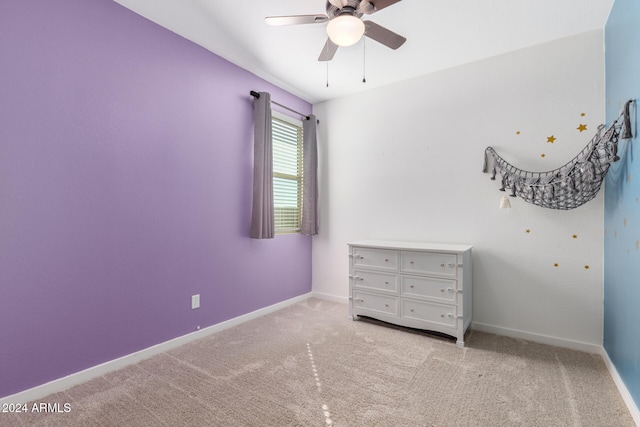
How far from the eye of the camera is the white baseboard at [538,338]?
2.25m

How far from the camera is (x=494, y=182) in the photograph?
264 centimetres

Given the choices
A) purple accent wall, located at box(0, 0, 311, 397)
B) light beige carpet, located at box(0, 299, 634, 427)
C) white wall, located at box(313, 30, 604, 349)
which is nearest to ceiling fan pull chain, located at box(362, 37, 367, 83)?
white wall, located at box(313, 30, 604, 349)

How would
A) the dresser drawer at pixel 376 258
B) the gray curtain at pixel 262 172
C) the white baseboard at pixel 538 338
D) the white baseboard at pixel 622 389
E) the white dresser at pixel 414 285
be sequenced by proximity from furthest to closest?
the gray curtain at pixel 262 172, the dresser drawer at pixel 376 258, the white dresser at pixel 414 285, the white baseboard at pixel 538 338, the white baseboard at pixel 622 389

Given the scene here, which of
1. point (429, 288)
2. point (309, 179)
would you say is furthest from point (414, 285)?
point (309, 179)

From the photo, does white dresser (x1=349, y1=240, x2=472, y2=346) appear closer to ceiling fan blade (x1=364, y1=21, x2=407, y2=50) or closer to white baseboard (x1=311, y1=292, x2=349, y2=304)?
white baseboard (x1=311, y1=292, x2=349, y2=304)

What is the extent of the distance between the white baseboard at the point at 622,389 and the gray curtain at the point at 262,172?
8.62ft

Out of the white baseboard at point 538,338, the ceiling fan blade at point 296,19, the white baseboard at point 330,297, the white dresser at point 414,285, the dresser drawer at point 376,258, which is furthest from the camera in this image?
the white baseboard at point 330,297

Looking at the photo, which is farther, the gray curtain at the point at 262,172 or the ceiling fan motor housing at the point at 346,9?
the gray curtain at the point at 262,172

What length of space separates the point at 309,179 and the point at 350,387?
7.54 feet

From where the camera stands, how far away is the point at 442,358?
217cm

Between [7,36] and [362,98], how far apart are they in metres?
2.85

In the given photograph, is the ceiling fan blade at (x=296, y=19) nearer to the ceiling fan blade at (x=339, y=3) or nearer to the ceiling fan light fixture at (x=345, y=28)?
the ceiling fan blade at (x=339, y=3)

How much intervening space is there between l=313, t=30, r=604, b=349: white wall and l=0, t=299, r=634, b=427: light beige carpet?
394 millimetres

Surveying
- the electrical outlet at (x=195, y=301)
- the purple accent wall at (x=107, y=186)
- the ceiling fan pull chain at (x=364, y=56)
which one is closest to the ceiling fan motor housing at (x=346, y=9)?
the ceiling fan pull chain at (x=364, y=56)
